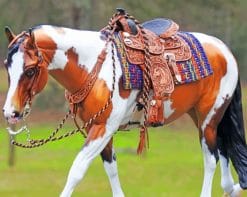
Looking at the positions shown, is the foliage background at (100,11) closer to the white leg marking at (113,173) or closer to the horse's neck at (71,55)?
the white leg marking at (113,173)

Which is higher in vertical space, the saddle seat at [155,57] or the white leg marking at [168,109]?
the saddle seat at [155,57]

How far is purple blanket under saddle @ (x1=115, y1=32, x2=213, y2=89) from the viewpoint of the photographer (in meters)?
5.98

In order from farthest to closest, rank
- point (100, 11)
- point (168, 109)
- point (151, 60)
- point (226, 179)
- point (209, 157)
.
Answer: point (100, 11)
point (226, 179)
point (209, 157)
point (168, 109)
point (151, 60)

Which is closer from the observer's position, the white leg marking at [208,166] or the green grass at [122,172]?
the white leg marking at [208,166]

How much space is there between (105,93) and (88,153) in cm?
45

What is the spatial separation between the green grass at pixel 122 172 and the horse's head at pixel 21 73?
389 cm

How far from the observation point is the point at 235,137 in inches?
280

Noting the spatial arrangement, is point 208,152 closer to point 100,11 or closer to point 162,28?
point 162,28

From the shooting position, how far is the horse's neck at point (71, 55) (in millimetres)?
5699

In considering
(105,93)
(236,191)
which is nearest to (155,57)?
(105,93)

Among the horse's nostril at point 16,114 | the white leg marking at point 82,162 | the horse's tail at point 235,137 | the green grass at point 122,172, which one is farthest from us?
the green grass at point 122,172

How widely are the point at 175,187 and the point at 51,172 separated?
2.45 m

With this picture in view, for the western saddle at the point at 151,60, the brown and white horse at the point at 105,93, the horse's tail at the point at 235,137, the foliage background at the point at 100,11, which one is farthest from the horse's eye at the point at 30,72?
the foliage background at the point at 100,11

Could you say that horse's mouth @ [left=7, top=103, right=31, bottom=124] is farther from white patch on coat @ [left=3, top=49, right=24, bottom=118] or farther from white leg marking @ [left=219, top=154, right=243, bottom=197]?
white leg marking @ [left=219, top=154, right=243, bottom=197]
